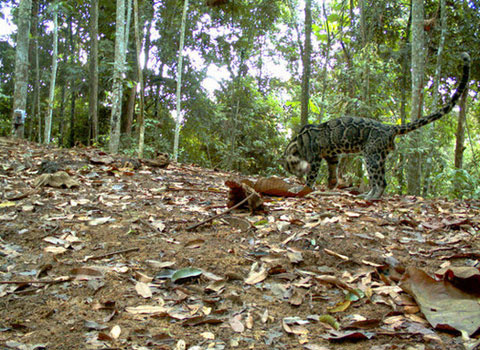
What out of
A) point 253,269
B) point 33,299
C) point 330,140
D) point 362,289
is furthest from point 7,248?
point 330,140

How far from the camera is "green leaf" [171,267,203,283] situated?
2485 millimetres

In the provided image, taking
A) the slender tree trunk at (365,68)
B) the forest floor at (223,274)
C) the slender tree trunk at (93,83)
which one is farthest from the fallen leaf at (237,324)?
the slender tree trunk at (93,83)

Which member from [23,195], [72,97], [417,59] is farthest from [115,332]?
[72,97]

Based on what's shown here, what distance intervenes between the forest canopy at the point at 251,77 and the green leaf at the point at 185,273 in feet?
18.1

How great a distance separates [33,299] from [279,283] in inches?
60.2

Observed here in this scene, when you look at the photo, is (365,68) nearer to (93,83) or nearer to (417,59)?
(417,59)

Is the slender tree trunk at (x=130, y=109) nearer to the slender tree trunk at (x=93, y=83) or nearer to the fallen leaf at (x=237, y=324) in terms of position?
the slender tree trunk at (x=93, y=83)

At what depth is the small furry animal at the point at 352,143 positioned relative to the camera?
5852 mm

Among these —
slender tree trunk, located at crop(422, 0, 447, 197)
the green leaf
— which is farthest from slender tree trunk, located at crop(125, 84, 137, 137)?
the green leaf

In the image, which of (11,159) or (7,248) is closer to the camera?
(7,248)

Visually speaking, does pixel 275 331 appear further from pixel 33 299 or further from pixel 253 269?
pixel 33 299

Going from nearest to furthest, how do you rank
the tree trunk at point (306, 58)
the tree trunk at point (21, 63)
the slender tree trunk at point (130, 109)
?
the tree trunk at point (306, 58), the tree trunk at point (21, 63), the slender tree trunk at point (130, 109)

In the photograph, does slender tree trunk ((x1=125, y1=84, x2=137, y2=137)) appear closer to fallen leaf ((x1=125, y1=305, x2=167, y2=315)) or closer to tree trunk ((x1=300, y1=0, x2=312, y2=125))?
tree trunk ((x1=300, y1=0, x2=312, y2=125))

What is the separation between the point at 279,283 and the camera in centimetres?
253
